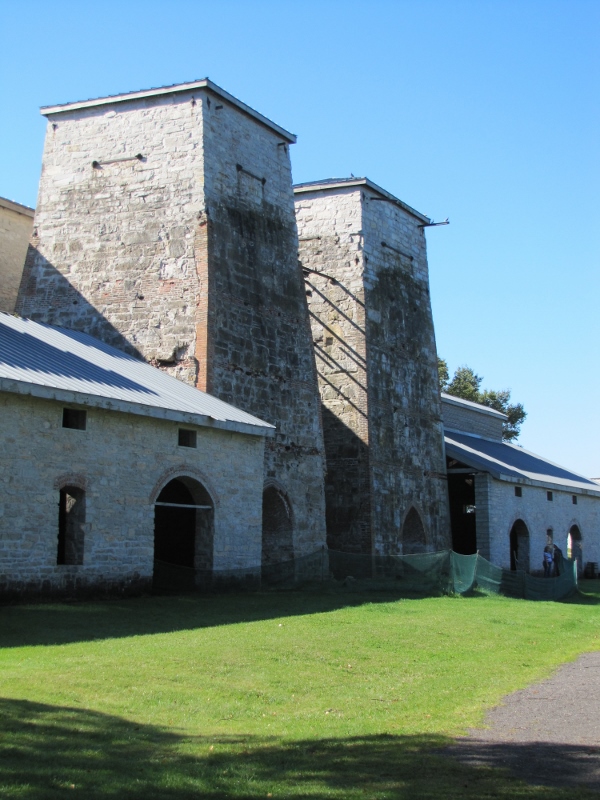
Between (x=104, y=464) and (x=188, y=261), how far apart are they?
739 cm

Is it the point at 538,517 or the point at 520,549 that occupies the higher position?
the point at 538,517

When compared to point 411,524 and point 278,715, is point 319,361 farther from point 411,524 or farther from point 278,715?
point 278,715

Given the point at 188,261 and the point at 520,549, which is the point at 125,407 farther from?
the point at 520,549

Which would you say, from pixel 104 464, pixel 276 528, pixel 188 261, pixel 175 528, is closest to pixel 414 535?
pixel 276 528

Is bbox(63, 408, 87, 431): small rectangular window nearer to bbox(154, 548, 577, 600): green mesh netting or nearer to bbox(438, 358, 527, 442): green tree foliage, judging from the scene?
bbox(154, 548, 577, 600): green mesh netting

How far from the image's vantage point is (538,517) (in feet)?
117

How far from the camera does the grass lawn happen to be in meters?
7.05

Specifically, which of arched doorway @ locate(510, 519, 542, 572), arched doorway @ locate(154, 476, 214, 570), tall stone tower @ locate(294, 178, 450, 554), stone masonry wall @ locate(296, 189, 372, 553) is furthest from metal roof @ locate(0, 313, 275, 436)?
arched doorway @ locate(510, 519, 542, 572)

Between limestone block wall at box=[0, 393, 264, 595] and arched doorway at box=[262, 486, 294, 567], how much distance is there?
3369 millimetres

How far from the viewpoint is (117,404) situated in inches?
700

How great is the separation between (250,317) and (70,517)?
28.0 feet

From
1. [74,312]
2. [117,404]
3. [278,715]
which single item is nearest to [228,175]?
A: [74,312]

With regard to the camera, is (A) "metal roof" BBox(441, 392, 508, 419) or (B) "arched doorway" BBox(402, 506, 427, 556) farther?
(A) "metal roof" BBox(441, 392, 508, 419)

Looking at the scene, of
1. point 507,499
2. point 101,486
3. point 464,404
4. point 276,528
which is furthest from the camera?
point 464,404
